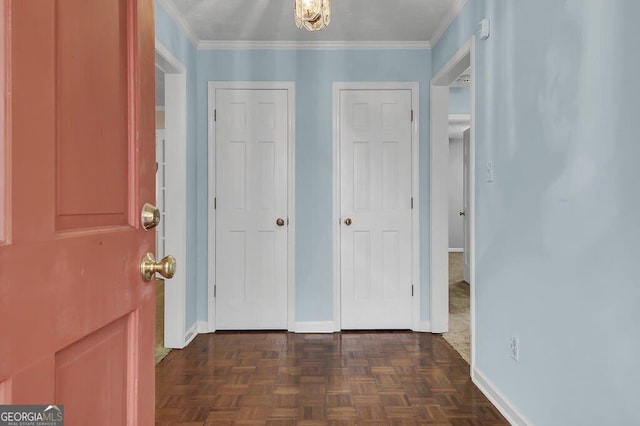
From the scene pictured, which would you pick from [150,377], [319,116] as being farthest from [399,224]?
[150,377]

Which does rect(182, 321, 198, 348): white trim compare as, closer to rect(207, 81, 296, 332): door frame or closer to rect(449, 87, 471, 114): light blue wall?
rect(207, 81, 296, 332): door frame

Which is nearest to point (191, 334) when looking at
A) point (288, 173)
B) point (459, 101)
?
point (288, 173)

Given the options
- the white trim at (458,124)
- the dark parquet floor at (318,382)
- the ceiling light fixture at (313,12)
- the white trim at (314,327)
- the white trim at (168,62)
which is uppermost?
the white trim at (458,124)

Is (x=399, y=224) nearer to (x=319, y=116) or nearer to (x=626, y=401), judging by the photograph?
(x=319, y=116)

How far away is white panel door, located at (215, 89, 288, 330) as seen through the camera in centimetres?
367

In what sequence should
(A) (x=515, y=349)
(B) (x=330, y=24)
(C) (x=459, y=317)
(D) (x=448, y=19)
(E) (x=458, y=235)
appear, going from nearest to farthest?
(A) (x=515, y=349), (D) (x=448, y=19), (B) (x=330, y=24), (C) (x=459, y=317), (E) (x=458, y=235)

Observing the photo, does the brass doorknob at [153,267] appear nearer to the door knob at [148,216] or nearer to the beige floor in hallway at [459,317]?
the door knob at [148,216]

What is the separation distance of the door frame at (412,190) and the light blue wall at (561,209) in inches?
44.9

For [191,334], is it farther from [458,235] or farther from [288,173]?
[458,235]

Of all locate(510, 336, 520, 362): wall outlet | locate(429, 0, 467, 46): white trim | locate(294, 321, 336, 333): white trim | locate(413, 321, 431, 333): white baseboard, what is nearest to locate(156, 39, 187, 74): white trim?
locate(429, 0, 467, 46): white trim

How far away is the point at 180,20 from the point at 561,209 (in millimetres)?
2819

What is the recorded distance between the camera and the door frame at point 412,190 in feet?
12.1

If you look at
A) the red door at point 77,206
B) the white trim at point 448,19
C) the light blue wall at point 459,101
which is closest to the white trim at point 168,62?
the white trim at point 448,19

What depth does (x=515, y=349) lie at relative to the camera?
2.13 meters
